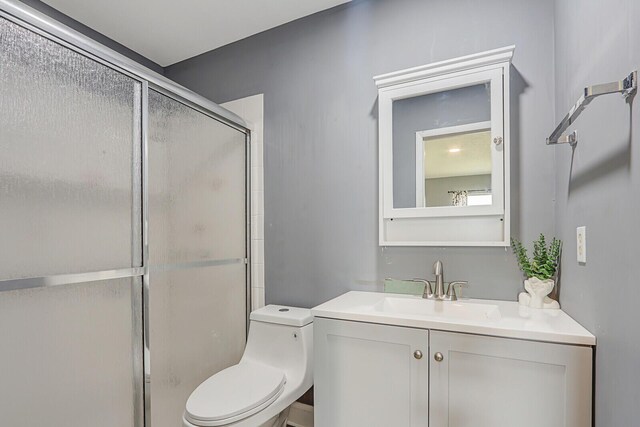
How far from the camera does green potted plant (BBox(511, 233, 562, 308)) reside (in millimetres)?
1353

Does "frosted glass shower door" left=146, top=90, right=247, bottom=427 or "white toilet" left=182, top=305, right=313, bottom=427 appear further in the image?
"frosted glass shower door" left=146, top=90, right=247, bottom=427

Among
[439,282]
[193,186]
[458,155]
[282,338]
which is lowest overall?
[282,338]

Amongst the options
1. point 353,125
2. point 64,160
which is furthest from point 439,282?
point 64,160

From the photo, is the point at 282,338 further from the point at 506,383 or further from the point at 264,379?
the point at 506,383

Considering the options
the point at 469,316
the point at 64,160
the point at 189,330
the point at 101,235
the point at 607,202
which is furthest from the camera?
the point at 189,330

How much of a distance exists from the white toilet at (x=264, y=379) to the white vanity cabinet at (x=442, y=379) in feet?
0.79

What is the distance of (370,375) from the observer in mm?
1304

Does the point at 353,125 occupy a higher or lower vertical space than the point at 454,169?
higher

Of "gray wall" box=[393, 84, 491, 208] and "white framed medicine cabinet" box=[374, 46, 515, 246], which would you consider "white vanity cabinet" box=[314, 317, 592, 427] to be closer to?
"white framed medicine cabinet" box=[374, 46, 515, 246]

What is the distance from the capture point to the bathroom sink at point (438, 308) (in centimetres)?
144

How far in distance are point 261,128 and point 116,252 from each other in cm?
114

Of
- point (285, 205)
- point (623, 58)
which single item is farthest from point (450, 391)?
point (285, 205)

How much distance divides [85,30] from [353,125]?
169 cm

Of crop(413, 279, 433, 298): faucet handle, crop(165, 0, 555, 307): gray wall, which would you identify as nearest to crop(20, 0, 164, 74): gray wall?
crop(165, 0, 555, 307): gray wall
